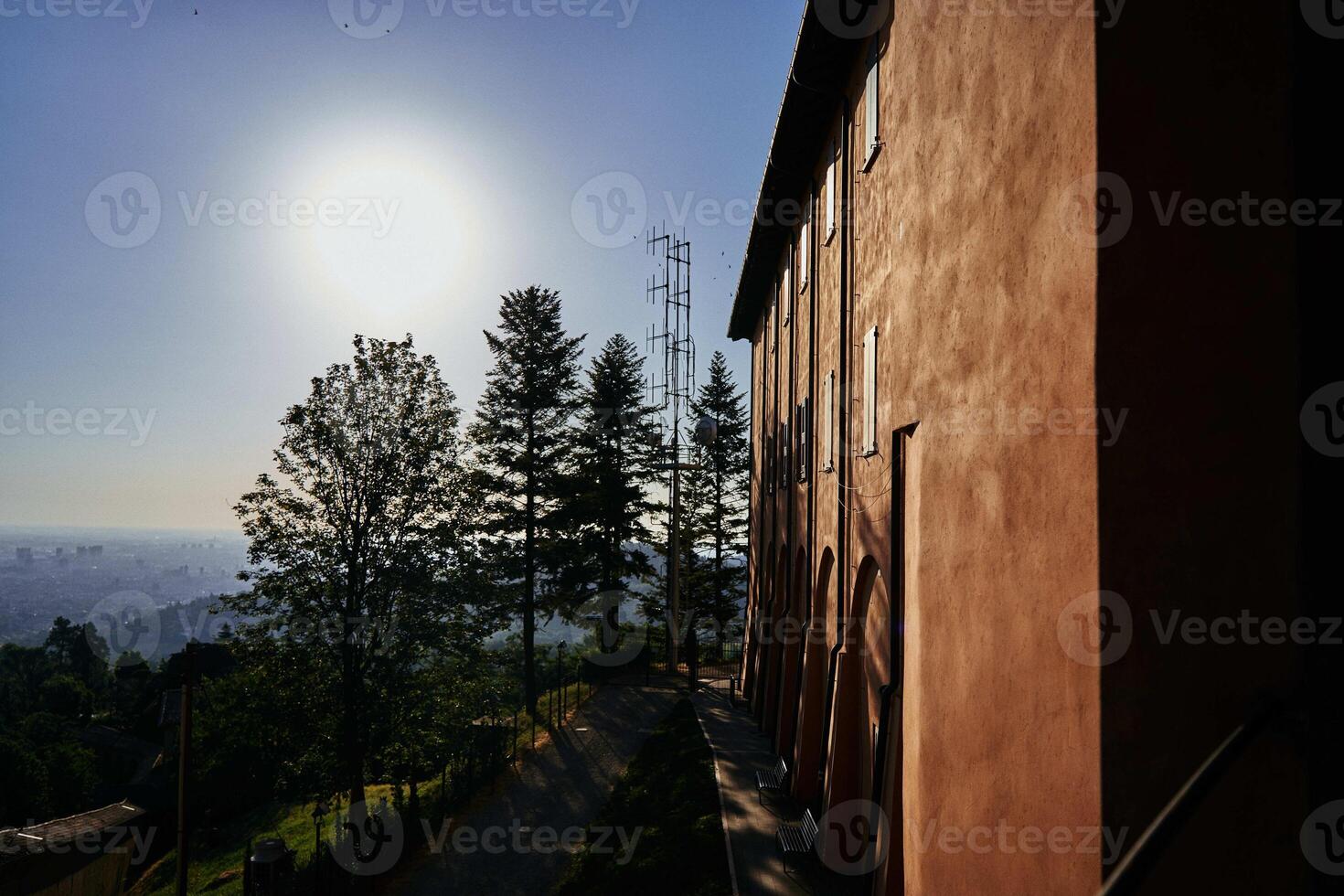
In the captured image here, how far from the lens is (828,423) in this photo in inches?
496

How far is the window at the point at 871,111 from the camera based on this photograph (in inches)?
384

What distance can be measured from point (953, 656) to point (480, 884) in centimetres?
1033

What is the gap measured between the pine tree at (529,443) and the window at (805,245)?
637 inches

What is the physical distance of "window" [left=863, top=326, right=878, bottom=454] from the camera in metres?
9.38

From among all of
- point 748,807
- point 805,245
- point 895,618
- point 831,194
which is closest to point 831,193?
point 831,194

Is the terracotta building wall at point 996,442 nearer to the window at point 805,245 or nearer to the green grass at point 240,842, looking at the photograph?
the window at point 805,245

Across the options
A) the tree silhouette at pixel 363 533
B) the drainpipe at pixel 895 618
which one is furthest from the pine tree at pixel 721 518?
the drainpipe at pixel 895 618

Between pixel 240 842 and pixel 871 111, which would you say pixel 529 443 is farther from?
pixel 871 111

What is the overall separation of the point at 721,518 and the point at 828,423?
2976 cm

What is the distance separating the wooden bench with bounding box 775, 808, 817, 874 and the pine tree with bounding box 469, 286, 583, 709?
18158mm

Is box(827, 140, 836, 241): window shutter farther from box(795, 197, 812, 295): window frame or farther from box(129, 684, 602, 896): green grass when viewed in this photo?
box(129, 684, 602, 896): green grass

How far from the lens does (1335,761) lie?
3.06 metres

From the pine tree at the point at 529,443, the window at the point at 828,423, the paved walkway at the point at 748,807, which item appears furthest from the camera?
the pine tree at the point at 529,443

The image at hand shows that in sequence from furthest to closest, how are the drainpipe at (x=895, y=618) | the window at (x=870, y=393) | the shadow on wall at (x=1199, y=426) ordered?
the window at (x=870, y=393), the drainpipe at (x=895, y=618), the shadow on wall at (x=1199, y=426)
